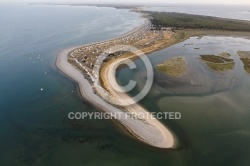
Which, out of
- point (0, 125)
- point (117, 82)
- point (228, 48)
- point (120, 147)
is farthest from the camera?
point (228, 48)

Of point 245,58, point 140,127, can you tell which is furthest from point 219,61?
point 140,127

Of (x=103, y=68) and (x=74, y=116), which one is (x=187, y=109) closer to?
(x=74, y=116)

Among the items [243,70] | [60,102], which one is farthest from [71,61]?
[243,70]

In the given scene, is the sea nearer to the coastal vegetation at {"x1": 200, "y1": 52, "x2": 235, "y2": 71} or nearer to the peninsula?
the peninsula

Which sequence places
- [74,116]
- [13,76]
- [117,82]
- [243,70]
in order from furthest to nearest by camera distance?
[243,70]
[13,76]
[117,82]
[74,116]

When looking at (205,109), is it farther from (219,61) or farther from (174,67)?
(219,61)

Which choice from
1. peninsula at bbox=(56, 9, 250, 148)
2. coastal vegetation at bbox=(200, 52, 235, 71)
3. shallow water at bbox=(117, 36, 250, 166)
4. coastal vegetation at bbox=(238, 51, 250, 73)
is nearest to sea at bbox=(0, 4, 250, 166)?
shallow water at bbox=(117, 36, 250, 166)
